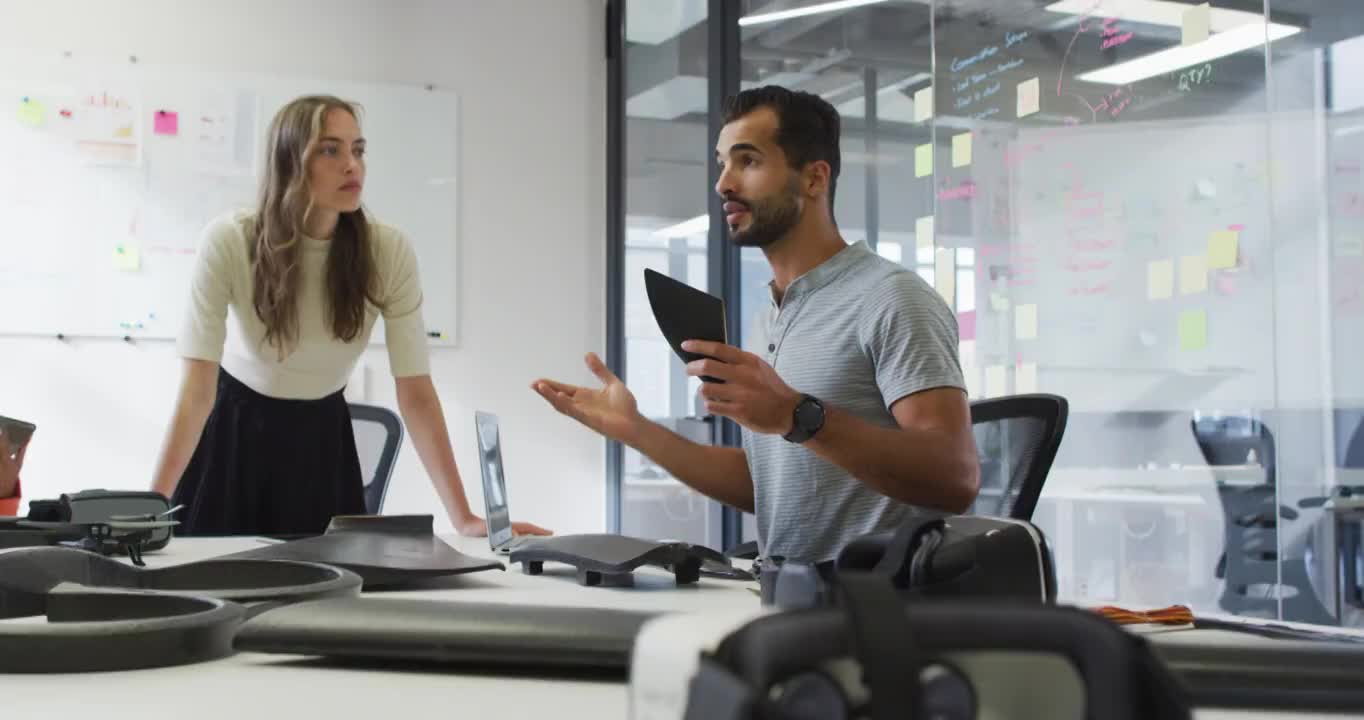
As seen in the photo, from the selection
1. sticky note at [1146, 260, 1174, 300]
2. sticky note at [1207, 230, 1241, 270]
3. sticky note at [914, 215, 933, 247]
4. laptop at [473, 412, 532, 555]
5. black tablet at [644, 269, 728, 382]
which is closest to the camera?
black tablet at [644, 269, 728, 382]

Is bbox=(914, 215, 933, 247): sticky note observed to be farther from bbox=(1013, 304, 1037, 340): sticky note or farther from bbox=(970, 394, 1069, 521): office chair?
bbox=(970, 394, 1069, 521): office chair

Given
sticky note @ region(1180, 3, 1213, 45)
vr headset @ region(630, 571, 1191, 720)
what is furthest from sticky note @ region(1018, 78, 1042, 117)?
vr headset @ region(630, 571, 1191, 720)

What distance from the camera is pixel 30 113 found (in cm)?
459

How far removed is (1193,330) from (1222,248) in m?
0.20

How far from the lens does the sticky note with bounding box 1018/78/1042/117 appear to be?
11.2 feet

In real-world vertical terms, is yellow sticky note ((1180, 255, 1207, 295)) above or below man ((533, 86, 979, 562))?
above

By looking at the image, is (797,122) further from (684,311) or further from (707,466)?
(684,311)

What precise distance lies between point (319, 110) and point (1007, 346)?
1.91 meters

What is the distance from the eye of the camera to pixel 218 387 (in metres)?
2.74

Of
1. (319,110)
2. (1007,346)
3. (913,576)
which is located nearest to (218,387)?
(319,110)

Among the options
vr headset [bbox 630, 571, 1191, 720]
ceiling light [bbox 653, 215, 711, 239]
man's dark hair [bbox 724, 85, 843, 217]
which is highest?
ceiling light [bbox 653, 215, 711, 239]

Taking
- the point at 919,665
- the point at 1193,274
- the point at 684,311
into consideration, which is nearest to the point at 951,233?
the point at 1193,274

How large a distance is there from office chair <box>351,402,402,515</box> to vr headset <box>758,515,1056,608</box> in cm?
219

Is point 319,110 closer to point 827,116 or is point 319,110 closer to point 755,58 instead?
point 827,116
